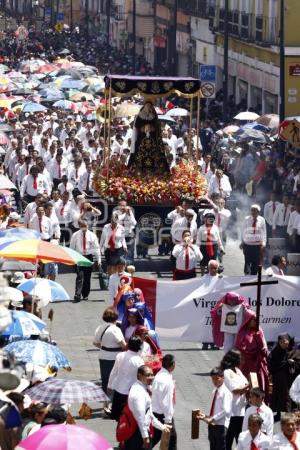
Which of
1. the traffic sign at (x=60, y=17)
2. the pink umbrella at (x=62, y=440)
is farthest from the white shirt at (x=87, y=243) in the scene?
the traffic sign at (x=60, y=17)

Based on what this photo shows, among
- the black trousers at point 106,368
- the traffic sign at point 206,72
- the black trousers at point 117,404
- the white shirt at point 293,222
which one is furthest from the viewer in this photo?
the traffic sign at point 206,72

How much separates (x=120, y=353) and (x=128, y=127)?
90.7 feet

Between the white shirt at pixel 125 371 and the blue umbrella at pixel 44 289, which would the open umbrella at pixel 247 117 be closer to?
the blue umbrella at pixel 44 289

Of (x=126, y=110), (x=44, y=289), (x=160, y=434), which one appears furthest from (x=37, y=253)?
(x=126, y=110)

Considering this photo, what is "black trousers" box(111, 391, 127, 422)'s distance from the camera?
15366mm

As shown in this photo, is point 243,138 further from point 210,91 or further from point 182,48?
point 182,48

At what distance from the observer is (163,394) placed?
46.5ft

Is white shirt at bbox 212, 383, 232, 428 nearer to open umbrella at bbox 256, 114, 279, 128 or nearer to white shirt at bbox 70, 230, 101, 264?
white shirt at bbox 70, 230, 101, 264

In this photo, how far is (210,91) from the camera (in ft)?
139


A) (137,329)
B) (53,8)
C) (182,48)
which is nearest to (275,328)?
(137,329)

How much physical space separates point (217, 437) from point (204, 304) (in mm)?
3799

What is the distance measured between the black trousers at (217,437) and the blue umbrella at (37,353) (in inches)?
53.2

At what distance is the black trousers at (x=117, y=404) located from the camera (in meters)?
15.4

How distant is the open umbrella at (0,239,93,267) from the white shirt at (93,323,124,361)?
1584 mm
